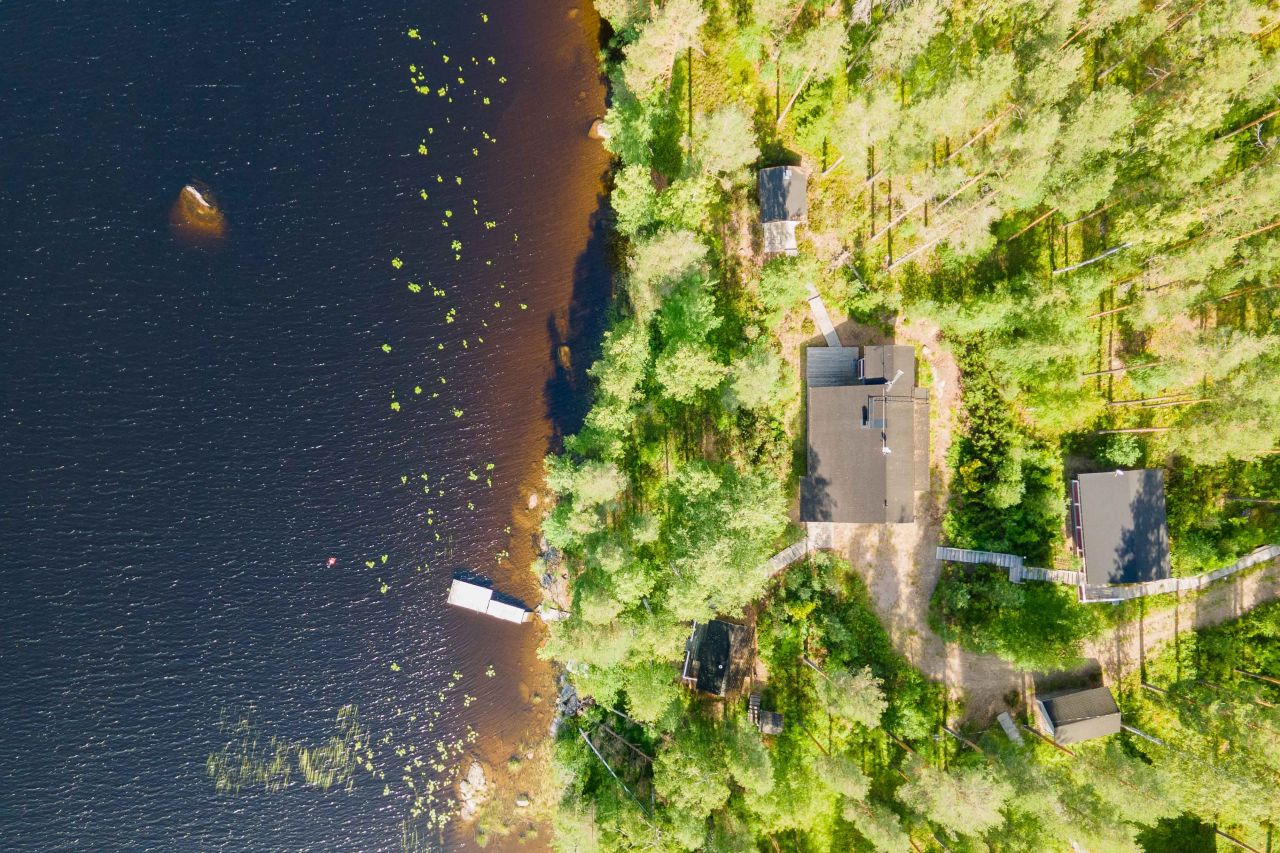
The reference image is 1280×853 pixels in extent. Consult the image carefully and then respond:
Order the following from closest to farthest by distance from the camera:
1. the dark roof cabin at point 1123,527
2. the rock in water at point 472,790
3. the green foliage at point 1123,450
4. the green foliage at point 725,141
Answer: the green foliage at point 725,141, the dark roof cabin at point 1123,527, the green foliage at point 1123,450, the rock in water at point 472,790

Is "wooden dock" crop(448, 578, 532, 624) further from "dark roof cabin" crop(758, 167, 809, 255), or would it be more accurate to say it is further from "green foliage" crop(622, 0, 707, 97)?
"green foliage" crop(622, 0, 707, 97)

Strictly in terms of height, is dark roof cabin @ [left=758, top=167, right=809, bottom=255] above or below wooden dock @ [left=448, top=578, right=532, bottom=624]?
above

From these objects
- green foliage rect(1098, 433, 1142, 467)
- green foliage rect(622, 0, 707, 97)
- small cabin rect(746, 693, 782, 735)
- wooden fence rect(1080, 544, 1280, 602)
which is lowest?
small cabin rect(746, 693, 782, 735)

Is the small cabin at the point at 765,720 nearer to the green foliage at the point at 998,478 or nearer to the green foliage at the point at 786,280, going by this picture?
the green foliage at the point at 998,478

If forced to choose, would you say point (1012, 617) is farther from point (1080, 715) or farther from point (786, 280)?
point (786, 280)

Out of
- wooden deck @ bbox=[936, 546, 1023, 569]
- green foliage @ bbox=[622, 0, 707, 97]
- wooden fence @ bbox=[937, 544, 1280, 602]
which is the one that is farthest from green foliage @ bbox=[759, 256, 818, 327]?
wooden fence @ bbox=[937, 544, 1280, 602]

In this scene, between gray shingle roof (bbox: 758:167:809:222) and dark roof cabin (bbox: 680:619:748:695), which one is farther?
dark roof cabin (bbox: 680:619:748:695)

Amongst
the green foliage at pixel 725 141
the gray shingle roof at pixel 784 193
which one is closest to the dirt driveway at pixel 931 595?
the gray shingle roof at pixel 784 193
